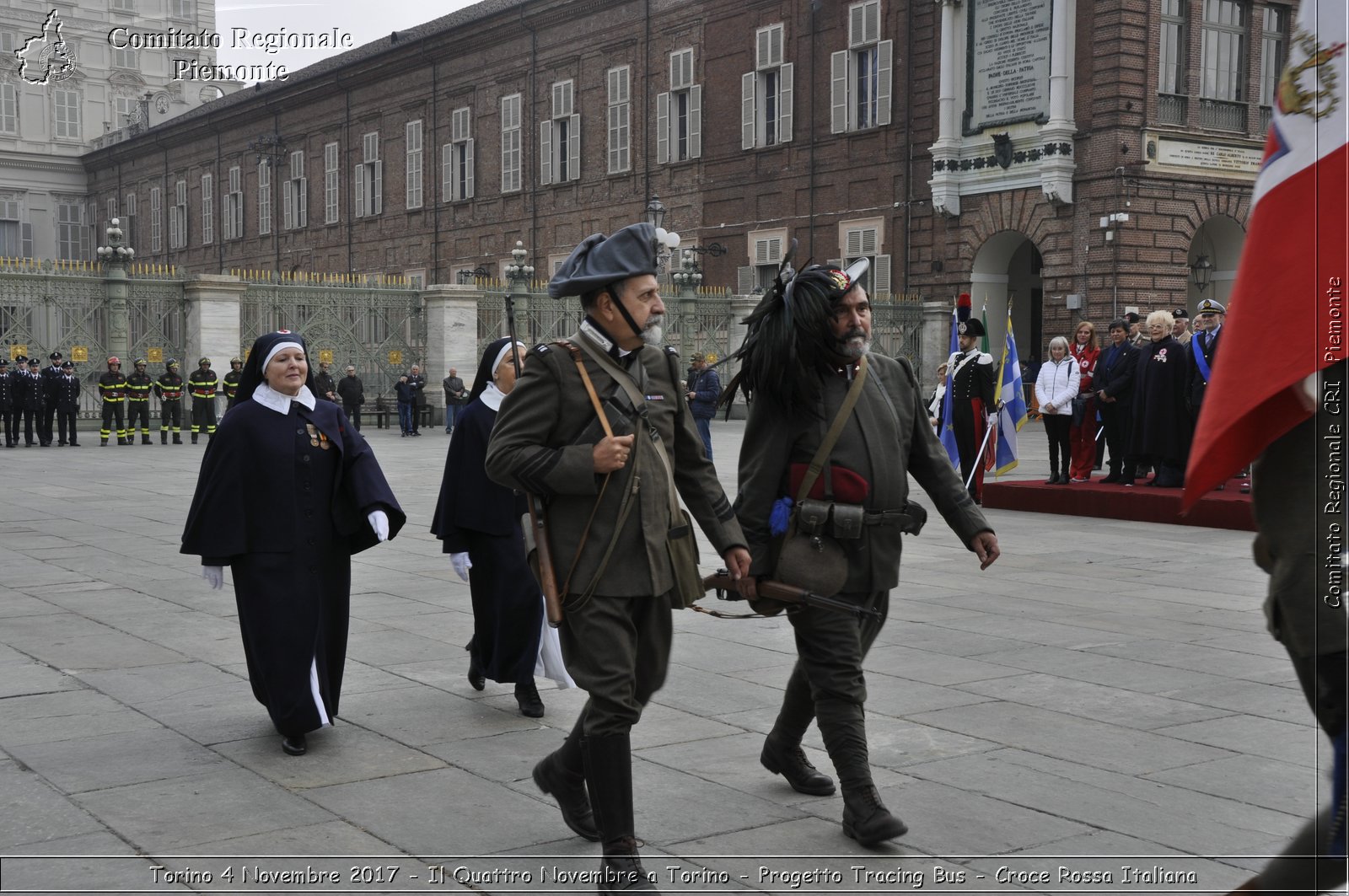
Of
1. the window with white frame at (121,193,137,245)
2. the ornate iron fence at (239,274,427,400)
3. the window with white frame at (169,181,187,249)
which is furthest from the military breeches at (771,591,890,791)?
the window with white frame at (121,193,137,245)

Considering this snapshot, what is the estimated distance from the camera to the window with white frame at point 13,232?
5866 cm

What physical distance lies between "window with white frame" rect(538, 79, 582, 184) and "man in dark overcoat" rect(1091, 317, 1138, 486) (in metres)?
26.6

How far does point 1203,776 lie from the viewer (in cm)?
476

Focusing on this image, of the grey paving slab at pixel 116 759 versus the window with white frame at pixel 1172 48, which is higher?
the window with white frame at pixel 1172 48

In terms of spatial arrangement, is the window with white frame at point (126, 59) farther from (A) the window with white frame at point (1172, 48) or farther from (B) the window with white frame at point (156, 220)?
(A) the window with white frame at point (1172, 48)

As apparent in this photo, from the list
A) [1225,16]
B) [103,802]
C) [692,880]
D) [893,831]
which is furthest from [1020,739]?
[1225,16]

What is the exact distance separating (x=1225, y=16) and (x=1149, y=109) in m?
2.61

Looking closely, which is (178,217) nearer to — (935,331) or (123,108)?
(123,108)

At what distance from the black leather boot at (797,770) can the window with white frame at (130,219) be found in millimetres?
59463

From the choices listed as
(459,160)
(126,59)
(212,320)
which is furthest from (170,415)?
(126,59)

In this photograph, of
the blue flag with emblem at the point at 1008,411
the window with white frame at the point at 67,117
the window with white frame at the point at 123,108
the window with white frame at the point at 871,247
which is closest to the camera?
the blue flag with emblem at the point at 1008,411

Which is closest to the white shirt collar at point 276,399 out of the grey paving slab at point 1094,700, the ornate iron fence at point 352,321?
the grey paving slab at point 1094,700

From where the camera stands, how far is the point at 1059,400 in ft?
47.3

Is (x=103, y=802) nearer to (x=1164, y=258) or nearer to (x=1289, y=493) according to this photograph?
(x=1289, y=493)
